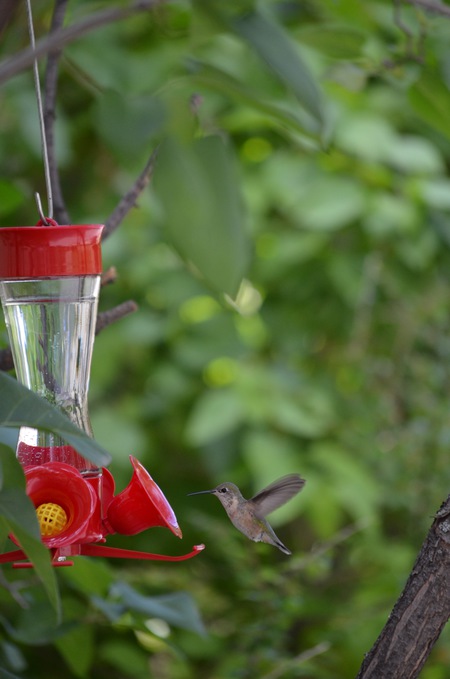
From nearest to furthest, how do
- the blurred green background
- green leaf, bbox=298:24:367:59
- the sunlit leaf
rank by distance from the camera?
the sunlit leaf < green leaf, bbox=298:24:367:59 < the blurred green background

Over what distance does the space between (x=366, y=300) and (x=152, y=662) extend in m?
1.09

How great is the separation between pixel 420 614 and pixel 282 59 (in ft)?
1.26

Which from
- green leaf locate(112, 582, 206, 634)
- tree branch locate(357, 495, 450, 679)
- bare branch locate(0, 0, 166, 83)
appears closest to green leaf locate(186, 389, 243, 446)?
green leaf locate(112, 582, 206, 634)

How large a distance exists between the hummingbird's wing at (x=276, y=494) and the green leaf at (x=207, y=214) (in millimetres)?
658

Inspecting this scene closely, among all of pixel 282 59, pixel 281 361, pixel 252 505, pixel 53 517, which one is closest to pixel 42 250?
pixel 53 517

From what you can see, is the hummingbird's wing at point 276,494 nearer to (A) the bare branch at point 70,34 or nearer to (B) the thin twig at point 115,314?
(B) the thin twig at point 115,314

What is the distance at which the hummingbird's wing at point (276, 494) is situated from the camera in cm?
A: 94

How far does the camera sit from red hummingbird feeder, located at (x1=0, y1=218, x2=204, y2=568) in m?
0.66

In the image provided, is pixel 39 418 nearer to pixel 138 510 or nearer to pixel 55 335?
pixel 138 510

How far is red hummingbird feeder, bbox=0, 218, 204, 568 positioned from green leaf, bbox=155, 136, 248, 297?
1.19 feet

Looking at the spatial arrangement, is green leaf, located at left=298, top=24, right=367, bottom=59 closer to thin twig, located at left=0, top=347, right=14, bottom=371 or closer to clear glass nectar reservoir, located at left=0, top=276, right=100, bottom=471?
clear glass nectar reservoir, located at left=0, top=276, right=100, bottom=471

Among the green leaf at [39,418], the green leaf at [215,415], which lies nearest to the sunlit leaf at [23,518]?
the green leaf at [39,418]

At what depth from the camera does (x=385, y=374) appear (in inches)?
76.5

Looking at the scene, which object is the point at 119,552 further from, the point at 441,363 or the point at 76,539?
the point at 441,363
